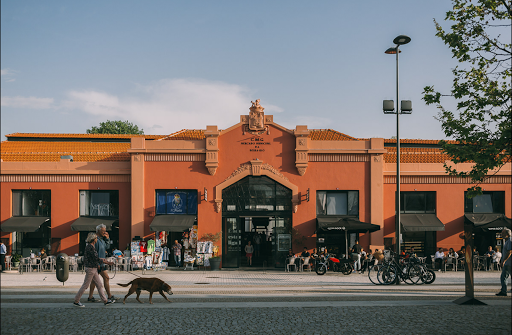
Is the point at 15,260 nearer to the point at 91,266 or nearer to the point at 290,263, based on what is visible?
the point at 290,263

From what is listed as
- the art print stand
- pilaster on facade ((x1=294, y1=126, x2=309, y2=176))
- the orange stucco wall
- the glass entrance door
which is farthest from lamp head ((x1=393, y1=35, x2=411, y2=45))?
the art print stand

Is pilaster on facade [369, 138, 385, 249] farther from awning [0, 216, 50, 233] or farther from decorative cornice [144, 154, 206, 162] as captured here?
awning [0, 216, 50, 233]

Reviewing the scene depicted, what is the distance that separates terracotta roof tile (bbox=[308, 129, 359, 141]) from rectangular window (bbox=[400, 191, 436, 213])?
173 inches

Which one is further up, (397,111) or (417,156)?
(397,111)

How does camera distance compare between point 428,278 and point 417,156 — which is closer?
point 428,278

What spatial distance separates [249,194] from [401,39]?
10974mm

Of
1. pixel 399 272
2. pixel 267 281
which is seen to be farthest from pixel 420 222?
pixel 267 281

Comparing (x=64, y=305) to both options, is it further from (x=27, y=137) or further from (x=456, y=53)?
(x=27, y=137)

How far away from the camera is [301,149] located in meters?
22.8

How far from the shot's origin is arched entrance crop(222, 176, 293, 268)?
22.7 m

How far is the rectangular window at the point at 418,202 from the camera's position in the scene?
23672mm

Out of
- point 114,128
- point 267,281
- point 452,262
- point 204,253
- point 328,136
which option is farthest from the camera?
point 114,128

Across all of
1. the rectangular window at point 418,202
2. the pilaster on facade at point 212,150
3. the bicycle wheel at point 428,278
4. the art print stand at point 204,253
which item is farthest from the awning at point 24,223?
the rectangular window at point 418,202

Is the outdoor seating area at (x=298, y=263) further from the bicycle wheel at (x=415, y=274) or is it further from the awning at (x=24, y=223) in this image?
the awning at (x=24, y=223)
